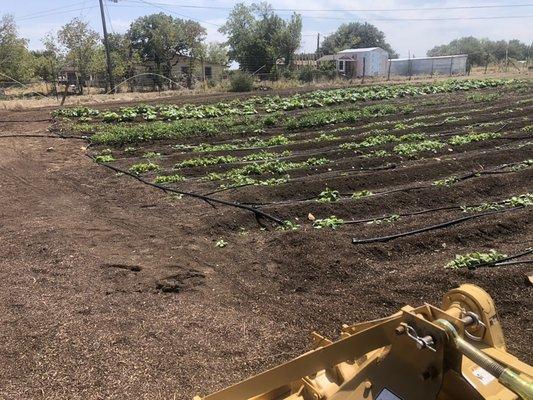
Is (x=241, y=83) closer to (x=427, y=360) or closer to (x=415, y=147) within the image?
(x=415, y=147)

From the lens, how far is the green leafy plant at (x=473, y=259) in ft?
19.8

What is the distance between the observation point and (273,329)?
507 centimetres

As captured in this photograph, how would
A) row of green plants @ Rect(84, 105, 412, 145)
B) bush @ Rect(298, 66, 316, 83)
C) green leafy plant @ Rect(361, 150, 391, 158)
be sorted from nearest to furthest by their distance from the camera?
green leafy plant @ Rect(361, 150, 391, 158) < row of green plants @ Rect(84, 105, 412, 145) < bush @ Rect(298, 66, 316, 83)

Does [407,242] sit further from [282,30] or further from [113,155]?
[282,30]

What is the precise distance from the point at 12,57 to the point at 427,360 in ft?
147


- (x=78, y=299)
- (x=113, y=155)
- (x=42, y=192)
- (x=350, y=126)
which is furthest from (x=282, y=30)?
(x=78, y=299)

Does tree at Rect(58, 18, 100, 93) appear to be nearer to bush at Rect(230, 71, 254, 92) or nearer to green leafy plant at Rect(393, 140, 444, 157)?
bush at Rect(230, 71, 254, 92)

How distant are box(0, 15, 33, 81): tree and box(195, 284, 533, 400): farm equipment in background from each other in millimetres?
43691

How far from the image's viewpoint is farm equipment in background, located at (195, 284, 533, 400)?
1961 mm

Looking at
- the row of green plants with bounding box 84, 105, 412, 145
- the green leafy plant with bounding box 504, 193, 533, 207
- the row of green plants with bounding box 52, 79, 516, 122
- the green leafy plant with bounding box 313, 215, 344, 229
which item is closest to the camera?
the green leafy plant with bounding box 313, 215, 344, 229

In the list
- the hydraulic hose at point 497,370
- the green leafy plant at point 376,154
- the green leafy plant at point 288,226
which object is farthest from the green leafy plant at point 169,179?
the hydraulic hose at point 497,370

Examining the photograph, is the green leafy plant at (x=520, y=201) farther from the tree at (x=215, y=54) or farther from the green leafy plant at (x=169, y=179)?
the tree at (x=215, y=54)

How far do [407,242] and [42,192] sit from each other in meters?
7.73

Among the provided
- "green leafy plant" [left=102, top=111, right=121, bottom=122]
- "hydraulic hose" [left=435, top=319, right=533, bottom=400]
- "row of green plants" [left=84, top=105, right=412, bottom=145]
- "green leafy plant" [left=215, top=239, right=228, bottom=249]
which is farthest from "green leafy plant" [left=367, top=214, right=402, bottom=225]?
"green leafy plant" [left=102, top=111, right=121, bottom=122]
